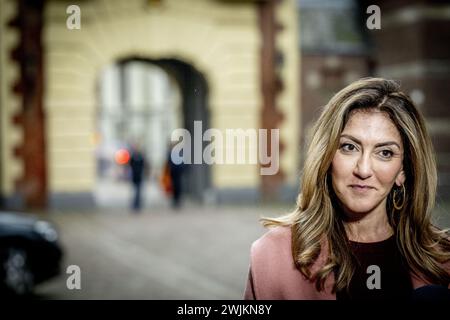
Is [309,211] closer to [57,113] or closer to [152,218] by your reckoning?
[152,218]

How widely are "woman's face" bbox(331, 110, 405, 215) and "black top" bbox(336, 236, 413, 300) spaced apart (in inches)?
4.5

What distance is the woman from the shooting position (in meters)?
1.91

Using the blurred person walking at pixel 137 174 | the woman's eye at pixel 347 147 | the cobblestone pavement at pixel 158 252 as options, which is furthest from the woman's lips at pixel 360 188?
the blurred person walking at pixel 137 174

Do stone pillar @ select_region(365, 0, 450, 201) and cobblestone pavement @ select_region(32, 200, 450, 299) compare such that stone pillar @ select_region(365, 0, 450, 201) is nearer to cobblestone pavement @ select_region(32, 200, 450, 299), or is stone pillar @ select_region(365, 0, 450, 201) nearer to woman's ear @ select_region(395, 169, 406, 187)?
cobblestone pavement @ select_region(32, 200, 450, 299)

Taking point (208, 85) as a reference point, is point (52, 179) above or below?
below

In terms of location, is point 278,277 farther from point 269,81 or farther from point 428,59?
point 428,59

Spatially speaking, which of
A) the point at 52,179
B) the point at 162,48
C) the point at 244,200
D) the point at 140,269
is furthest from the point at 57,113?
the point at 140,269

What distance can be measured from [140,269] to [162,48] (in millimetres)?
7164

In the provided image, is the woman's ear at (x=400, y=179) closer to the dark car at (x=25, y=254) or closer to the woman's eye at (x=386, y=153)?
the woman's eye at (x=386, y=153)

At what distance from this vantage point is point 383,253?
1992 millimetres

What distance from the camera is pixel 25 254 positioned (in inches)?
263

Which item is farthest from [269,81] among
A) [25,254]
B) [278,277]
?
[278,277]

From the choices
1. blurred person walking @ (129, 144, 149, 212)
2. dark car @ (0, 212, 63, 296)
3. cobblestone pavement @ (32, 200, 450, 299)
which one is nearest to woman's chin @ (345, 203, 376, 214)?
cobblestone pavement @ (32, 200, 450, 299)

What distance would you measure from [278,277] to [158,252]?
7570 mm
